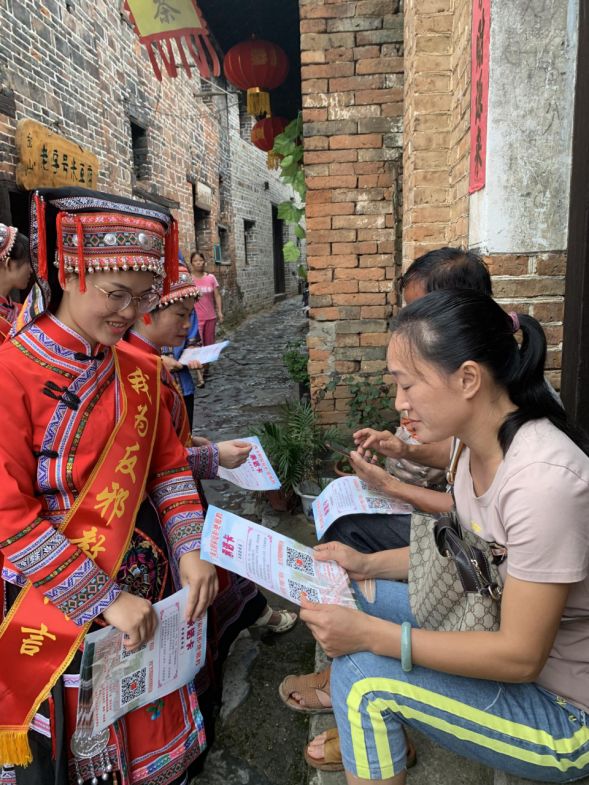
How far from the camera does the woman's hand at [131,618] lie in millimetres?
1334

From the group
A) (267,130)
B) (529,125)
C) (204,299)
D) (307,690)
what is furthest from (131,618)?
(204,299)

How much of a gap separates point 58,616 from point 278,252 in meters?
18.8

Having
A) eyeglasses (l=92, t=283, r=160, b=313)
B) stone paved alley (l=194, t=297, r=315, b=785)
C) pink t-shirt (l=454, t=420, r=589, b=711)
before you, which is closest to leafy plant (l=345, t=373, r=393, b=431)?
stone paved alley (l=194, t=297, r=315, b=785)

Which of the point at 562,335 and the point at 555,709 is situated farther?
the point at 562,335

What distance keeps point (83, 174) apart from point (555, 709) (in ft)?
22.9

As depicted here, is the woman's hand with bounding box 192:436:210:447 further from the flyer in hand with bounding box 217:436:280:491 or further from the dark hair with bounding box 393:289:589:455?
the dark hair with bounding box 393:289:589:455

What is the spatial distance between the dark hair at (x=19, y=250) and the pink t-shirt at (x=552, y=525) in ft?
8.19

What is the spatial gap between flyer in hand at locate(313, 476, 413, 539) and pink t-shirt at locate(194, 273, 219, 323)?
5957 millimetres

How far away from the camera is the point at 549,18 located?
1.77 meters

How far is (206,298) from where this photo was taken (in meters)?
7.70

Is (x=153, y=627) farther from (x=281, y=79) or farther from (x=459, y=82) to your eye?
(x=281, y=79)

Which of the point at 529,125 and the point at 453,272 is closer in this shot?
the point at 453,272

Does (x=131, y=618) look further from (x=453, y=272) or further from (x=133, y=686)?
(x=453, y=272)

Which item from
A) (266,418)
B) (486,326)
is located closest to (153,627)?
(486,326)
